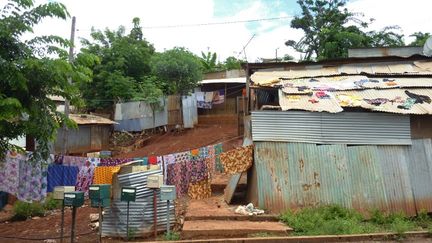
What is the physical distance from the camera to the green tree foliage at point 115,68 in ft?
92.1

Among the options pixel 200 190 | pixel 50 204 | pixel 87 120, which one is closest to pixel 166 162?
pixel 200 190

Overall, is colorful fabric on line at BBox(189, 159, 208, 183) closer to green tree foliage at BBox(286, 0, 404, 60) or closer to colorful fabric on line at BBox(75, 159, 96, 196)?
colorful fabric on line at BBox(75, 159, 96, 196)

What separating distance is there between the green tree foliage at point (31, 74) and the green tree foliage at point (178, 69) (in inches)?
763

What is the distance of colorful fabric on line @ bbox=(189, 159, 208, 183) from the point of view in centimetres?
1445

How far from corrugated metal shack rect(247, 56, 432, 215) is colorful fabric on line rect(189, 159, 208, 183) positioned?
3917mm

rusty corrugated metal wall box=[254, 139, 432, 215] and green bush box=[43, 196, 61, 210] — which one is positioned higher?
rusty corrugated metal wall box=[254, 139, 432, 215]

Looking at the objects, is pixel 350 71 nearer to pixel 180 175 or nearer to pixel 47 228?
pixel 180 175

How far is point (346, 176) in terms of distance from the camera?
10125mm

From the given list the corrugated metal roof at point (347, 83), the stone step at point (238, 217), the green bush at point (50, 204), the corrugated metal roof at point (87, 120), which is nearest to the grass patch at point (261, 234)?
the stone step at point (238, 217)

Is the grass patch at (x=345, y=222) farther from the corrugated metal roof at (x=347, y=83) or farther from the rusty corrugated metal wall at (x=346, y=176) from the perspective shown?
the corrugated metal roof at (x=347, y=83)

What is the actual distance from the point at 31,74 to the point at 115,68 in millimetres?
22748

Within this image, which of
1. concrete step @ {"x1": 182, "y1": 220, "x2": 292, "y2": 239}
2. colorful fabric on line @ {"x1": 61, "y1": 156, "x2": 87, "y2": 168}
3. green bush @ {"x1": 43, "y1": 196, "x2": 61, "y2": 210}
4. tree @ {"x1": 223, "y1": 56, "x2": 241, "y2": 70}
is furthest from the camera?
tree @ {"x1": 223, "y1": 56, "x2": 241, "y2": 70}

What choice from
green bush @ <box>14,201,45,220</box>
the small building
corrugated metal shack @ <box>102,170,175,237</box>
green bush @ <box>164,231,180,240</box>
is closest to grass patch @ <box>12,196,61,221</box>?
green bush @ <box>14,201,45,220</box>

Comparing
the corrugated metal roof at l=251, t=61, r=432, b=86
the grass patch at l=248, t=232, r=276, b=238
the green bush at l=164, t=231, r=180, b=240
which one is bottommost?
the green bush at l=164, t=231, r=180, b=240
